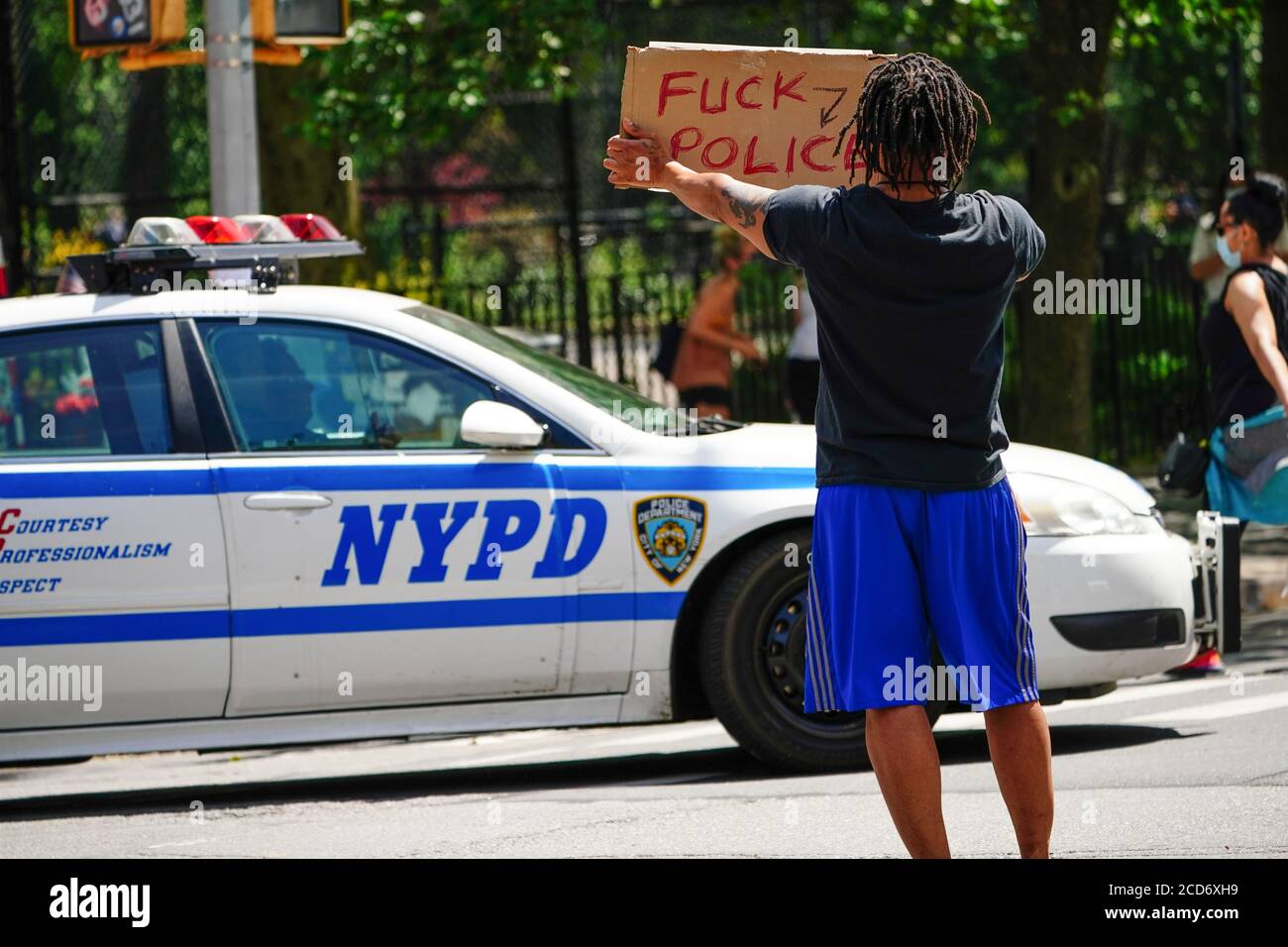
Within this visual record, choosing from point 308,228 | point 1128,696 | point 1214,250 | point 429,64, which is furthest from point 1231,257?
point 429,64

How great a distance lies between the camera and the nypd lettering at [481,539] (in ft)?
19.9

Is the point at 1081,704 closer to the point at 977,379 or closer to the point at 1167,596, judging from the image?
the point at 1167,596

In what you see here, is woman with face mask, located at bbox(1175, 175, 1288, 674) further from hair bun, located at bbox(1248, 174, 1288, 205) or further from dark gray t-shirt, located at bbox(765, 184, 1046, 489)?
dark gray t-shirt, located at bbox(765, 184, 1046, 489)

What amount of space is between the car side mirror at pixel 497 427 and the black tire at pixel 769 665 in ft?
2.57

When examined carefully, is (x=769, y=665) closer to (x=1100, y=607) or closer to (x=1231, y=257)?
(x=1100, y=607)

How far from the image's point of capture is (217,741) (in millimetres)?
6117

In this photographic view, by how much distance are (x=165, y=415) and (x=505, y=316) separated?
6770 millimetres

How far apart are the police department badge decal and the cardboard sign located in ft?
6.33

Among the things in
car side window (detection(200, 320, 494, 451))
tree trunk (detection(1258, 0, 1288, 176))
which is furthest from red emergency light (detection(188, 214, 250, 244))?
tree trunk (detection(1258, 0, 1288, 176))

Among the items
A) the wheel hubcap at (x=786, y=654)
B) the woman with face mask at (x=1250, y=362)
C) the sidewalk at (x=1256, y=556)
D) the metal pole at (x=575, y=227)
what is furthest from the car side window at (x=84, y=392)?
the metal pole at (x=575, y=227)

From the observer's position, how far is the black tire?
6.15m

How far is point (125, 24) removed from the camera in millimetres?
8320

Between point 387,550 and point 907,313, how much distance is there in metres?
2.67
